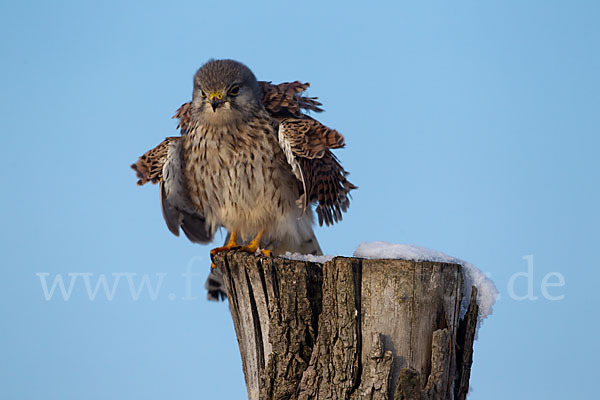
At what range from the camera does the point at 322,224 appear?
Answer: 16.4 ft

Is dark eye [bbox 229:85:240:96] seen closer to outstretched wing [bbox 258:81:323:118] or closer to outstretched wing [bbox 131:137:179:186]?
outstretched wing [bbox 258:81:323:118]

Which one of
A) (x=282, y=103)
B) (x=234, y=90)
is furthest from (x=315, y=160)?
(x=234, y=90)

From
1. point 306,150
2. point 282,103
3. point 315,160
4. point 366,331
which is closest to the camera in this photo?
point 366,331

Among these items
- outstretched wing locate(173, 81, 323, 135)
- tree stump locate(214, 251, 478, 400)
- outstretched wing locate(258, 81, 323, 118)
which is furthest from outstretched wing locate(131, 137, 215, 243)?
tree stump locate(214, 251, 478, 400)

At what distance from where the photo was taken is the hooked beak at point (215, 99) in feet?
15.3

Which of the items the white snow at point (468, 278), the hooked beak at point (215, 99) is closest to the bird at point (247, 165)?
the hooked beak at point (215, 99)

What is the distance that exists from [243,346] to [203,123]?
186 centimetres

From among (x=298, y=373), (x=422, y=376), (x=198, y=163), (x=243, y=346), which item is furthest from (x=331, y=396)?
(x=198, y=163)

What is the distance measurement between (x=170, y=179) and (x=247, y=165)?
0.60 m

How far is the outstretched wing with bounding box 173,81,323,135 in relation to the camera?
498 centimetres

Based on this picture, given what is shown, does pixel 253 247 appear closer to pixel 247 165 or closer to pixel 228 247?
pixel 228 247

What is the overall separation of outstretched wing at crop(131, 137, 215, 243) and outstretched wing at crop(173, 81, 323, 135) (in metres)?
0.34

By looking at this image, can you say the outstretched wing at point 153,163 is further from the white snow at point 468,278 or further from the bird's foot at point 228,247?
the white snow at point 468,278

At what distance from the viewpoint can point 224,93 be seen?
4.74 metres
